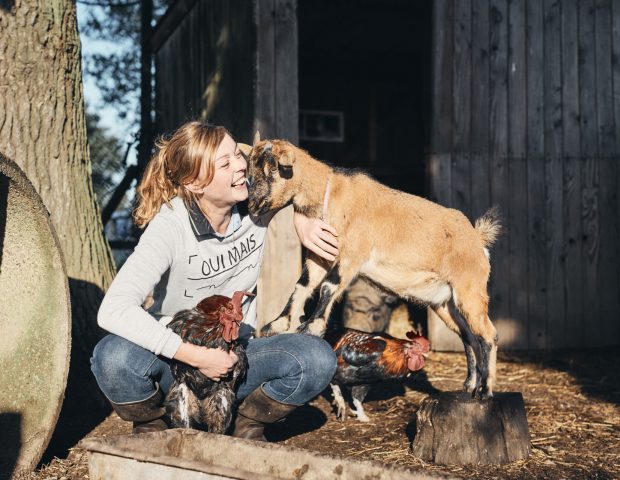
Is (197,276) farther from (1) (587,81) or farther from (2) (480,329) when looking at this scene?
→ (1) (587,81)

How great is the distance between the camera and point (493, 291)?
785cm

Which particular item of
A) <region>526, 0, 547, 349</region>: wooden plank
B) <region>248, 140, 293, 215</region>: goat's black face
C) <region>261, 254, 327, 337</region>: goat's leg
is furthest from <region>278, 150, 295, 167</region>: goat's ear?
<region>526, 0, 547, 349</region>: wooden plank

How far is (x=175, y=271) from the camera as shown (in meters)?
3.66

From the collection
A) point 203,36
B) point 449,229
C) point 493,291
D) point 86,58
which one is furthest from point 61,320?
point 86,58

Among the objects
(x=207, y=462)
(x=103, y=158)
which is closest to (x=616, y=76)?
(x=207, y=462)

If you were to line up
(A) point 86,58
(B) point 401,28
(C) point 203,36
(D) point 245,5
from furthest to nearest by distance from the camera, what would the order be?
(A) point 86,58 < (B) point 401,28 < (C) point 203,36 < (D) point 245,5

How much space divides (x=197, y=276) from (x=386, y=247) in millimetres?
1415

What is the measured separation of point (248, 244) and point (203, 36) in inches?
226

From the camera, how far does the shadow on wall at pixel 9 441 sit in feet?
12.3

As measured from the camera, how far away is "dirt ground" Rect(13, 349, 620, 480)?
13.0 ft

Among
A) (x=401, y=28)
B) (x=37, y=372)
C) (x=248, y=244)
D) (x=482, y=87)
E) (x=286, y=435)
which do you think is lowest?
(x=286, y=435)

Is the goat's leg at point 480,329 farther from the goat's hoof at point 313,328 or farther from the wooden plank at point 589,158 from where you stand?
the wooden plank at point 589,158

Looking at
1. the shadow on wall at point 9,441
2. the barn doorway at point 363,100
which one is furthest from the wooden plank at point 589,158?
the shadow on wall at point 9,441

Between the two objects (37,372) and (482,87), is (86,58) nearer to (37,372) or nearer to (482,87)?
(482,87)
